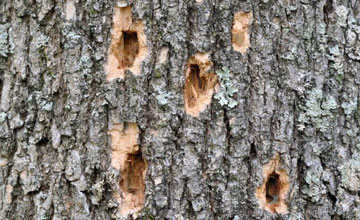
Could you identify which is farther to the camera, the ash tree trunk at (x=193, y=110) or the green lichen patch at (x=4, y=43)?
the green lichen patch at (x=4, y=43)

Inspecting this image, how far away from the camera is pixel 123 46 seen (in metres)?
1.71

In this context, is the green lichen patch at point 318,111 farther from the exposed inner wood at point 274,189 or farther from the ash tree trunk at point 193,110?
the exposed inner wood at point 274,189

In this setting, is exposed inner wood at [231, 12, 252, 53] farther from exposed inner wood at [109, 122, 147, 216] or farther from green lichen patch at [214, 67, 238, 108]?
exposed inner wood at [109, 122, 147, 216]

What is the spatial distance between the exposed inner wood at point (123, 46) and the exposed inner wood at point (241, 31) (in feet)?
0.95

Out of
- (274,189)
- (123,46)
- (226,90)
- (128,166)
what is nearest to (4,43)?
(123,46)

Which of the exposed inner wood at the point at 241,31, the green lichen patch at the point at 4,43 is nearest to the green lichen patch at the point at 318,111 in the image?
the exposed inner wood at the point at 241,31

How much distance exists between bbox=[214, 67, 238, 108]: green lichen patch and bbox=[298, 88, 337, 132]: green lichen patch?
24cm

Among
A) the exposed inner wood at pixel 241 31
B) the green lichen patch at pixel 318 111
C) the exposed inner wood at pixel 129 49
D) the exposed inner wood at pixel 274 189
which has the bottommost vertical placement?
the exposed inner wood at pixel 274 189

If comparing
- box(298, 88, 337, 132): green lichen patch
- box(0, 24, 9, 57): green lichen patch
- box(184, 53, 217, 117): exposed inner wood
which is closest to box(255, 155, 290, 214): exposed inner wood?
box(298, 88, 337, 132): green lichen patch

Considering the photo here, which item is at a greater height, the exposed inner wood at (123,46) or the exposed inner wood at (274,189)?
the exposed inner wood at (123,46)

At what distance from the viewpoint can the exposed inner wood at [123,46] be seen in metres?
1.67

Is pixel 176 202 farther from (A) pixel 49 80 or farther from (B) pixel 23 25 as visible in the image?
(B) pixel 23 25

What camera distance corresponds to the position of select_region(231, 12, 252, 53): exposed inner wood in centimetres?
167

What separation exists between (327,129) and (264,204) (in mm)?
324
